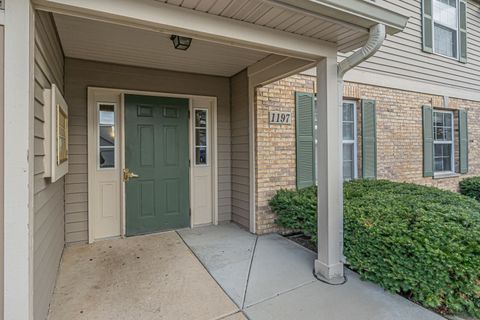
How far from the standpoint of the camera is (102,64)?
12.4 ft

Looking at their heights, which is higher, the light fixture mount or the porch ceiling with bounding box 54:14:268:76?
the porch ceiling with bounding box 54:14:268:76

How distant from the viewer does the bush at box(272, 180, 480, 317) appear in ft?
6.91

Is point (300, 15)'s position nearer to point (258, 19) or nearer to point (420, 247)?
point (258, 19)

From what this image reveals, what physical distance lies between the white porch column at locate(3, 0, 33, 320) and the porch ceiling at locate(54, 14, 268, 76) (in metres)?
1.36

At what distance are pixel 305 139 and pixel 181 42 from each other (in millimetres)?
2344

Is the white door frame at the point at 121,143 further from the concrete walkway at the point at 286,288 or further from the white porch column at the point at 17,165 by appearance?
the white porch column at the point at 17,165

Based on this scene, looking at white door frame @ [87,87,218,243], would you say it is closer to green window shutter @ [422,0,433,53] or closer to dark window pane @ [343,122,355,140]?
dark window pane @ [343,122,355,140]

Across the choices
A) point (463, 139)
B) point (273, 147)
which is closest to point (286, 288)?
point (273, 147)

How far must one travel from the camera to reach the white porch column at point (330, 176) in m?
2.76

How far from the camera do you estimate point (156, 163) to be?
414 centimetres

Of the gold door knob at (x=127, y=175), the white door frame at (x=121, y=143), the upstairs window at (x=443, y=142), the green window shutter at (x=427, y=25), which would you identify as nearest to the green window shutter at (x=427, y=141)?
the upstairs window at (x=443, y=142)

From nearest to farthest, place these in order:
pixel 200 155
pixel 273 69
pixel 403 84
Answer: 1. pixel 273 69
2. pixel 200 155
3. pixel 403 84

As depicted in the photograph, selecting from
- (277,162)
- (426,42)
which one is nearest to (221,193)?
(277,162)

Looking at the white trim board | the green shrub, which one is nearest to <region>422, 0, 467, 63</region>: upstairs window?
the white trim board
